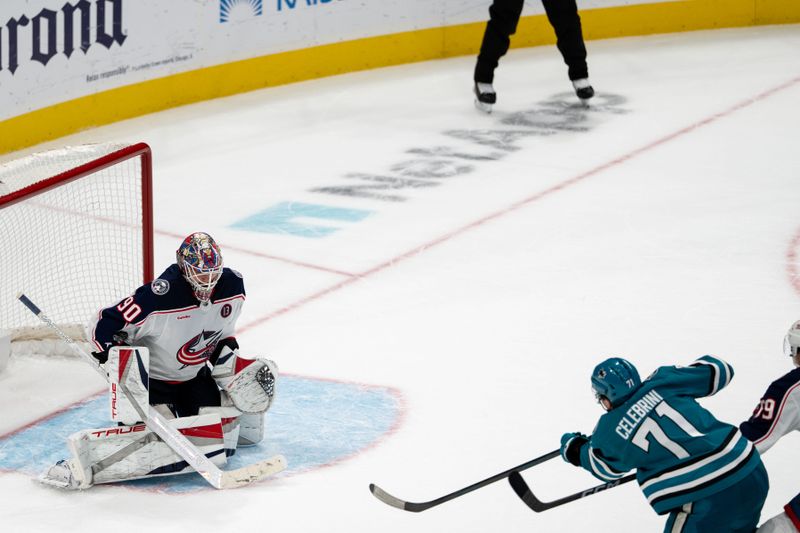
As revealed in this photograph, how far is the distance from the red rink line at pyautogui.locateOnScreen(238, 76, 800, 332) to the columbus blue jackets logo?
100 cm

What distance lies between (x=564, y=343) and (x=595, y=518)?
1.21 metres

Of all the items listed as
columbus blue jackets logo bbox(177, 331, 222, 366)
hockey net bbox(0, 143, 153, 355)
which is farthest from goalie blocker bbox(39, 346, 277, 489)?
hockey net bbox(0, 143, 153, 355)

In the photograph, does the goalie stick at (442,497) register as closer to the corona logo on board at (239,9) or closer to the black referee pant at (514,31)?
the black referee pant at (514,31)

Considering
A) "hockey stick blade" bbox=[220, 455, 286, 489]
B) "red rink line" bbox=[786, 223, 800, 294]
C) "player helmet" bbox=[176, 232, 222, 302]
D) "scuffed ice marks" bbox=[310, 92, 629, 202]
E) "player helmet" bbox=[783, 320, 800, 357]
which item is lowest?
"scuffed ice marks" bbox=[310, 92, 629, 202]

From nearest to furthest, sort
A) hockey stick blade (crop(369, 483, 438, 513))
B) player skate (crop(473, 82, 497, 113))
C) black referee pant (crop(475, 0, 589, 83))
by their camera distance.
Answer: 1. hockey stick blade (crop(369, 483, 438, 513))
2. black referee pant (crop(475, 0, 589, 83))
3. player skate (crop(473, 82, 497, 113))

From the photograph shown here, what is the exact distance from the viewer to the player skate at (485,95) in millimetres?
7641

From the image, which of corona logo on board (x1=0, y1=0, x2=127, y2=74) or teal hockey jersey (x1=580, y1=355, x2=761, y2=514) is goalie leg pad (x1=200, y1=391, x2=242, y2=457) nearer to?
teal hockey jersey (x1=580, y1=355, x2=761, y2=514)

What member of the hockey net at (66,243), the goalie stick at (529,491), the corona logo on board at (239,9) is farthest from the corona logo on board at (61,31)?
the goalie stick at (529,491)

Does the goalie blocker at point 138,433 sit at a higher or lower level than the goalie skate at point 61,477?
higher

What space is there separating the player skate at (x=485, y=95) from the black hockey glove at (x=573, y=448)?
480 centimetres

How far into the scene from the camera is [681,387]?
2.89 m

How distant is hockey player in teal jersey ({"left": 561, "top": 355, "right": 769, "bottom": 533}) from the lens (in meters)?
2.78

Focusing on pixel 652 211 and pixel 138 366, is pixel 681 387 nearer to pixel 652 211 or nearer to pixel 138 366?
pixel 138 366

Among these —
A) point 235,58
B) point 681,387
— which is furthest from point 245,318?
point 235,58
